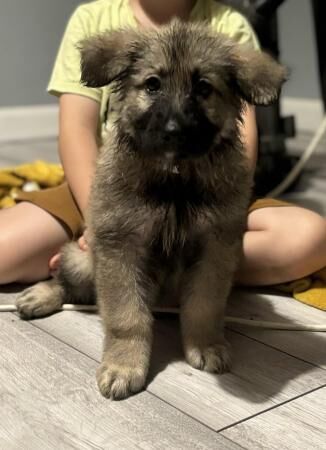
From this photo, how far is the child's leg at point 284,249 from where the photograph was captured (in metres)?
1.60

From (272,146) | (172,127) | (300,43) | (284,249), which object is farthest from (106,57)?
(300,43)

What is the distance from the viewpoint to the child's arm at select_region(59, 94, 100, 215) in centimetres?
164

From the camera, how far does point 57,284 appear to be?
150cm

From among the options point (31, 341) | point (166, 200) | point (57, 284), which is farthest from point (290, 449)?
point (57, 284)

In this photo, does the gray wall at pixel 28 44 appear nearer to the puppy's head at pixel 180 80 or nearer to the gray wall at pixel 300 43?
the gray wall at pixel 300 43

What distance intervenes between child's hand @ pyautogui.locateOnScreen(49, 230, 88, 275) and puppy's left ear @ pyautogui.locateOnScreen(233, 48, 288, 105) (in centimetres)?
51

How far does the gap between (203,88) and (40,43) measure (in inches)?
115

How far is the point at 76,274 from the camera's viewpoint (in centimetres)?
144

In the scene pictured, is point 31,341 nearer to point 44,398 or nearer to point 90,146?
point 44,398

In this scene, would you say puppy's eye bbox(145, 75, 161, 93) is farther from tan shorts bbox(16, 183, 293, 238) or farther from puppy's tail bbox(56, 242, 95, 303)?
tan shorts bbox(16, 183, 293, 238)

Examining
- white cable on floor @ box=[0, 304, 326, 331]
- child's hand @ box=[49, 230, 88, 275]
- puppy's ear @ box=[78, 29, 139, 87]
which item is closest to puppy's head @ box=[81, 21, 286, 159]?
puppy's ear @ box=[78, 29, 139, 87]

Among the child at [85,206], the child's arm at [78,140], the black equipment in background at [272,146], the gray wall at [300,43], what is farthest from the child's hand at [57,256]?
the gray wall at [300,43]

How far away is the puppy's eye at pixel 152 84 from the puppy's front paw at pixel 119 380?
51 cm

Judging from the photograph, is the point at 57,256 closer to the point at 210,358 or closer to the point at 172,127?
the point at 210,358
